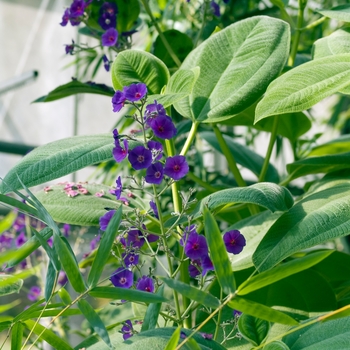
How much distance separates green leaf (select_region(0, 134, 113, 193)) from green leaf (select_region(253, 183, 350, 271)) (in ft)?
0.45

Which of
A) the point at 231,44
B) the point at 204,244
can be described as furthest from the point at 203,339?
the point at 231,44

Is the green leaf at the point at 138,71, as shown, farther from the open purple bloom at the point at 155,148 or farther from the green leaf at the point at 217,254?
the green leaf at the point at 217,254

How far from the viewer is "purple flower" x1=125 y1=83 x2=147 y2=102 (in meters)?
0.45

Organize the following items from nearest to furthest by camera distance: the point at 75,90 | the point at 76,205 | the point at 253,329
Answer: the point at 253,329 < the point at 76,205 < the point at 75,90

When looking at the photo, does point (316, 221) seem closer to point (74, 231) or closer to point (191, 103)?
point (191, 103)

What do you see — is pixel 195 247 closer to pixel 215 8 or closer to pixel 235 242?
pixel 235 242

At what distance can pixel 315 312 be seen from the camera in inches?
21.5

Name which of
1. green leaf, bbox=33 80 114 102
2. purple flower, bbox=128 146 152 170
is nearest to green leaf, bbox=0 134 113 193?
purple flower, bbox=128 146 152 170

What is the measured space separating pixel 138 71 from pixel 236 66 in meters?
0.09

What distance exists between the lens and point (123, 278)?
45 centimetres

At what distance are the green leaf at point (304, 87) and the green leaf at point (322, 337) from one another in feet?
0.49

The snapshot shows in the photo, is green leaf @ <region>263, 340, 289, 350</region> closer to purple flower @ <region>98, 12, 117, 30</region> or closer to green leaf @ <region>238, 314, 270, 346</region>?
green leaf @ <region>238, 314, 270, 346</region>

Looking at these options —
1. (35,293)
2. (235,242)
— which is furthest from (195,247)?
(35,293)

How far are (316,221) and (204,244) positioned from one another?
0.27 feet
